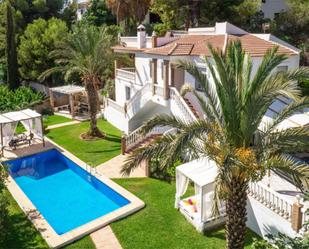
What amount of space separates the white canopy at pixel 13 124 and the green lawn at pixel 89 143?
7.48 feet

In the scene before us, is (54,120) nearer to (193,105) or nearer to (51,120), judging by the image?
(51,120)

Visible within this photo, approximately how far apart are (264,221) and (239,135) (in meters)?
5.93

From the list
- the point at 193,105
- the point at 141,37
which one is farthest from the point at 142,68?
the point at 193,105

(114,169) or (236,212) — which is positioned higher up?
(236,212)

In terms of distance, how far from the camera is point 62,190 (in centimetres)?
2431

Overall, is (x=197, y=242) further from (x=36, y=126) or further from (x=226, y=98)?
(x=36, y=126)

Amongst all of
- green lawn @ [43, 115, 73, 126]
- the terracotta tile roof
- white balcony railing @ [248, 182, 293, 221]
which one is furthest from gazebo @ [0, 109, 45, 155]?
white balcony railing @ [248, 182, 293, 221]

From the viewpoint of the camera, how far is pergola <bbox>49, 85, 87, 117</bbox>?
42219mm

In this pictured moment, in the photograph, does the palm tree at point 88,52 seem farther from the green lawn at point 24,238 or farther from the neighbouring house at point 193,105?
the green lawn at point 24,238

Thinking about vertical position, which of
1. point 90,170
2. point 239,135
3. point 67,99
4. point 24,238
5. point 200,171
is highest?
point 239,135

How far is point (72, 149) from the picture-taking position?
1207 inches

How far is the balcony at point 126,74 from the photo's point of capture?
120 feet

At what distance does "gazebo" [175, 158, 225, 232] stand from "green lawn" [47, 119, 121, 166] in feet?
33.2

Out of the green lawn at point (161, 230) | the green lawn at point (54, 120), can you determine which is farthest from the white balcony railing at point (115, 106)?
the green lawn at point (161, 230)
